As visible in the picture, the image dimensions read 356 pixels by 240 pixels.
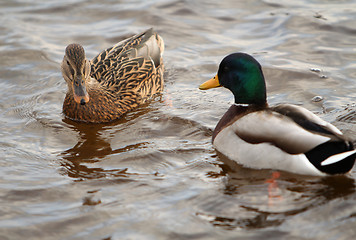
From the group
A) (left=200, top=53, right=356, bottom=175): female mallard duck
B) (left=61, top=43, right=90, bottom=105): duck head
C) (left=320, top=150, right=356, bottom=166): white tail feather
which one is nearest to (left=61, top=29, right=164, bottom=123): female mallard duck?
(left=61, top=43, right=90, bottom=105): duck head

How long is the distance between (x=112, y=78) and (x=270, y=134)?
3.12 metres

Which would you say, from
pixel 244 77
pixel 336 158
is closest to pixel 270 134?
pixel 336 158

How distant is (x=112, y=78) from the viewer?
806 cm

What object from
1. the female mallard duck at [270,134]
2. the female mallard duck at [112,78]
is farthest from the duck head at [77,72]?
the female mallard duck at [270,134]

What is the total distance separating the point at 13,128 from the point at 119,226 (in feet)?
9.49

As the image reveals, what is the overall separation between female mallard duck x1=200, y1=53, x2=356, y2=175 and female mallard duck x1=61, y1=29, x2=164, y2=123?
1727mm

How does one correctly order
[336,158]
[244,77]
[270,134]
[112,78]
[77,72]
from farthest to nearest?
1. [112,78]
2. [77,72]
3. [244,77]
4. [270,134]
5. [336,158]

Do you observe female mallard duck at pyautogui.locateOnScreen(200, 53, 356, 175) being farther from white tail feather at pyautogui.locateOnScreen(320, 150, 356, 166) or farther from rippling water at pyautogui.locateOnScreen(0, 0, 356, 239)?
rippling water at pyautogui.locateOnScreen(0, 0, 356, 239)

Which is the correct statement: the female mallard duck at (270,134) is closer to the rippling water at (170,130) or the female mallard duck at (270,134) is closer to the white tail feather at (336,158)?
the white tail feather at (336,158)

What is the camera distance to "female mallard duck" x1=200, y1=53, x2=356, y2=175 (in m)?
5.38

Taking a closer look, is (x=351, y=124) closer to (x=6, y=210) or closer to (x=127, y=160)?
(x=127, y=160)

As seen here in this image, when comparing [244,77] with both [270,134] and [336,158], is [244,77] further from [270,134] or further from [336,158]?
[336,158]

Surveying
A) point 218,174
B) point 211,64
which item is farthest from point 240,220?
point 211,64

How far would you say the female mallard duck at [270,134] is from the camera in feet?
17.6
